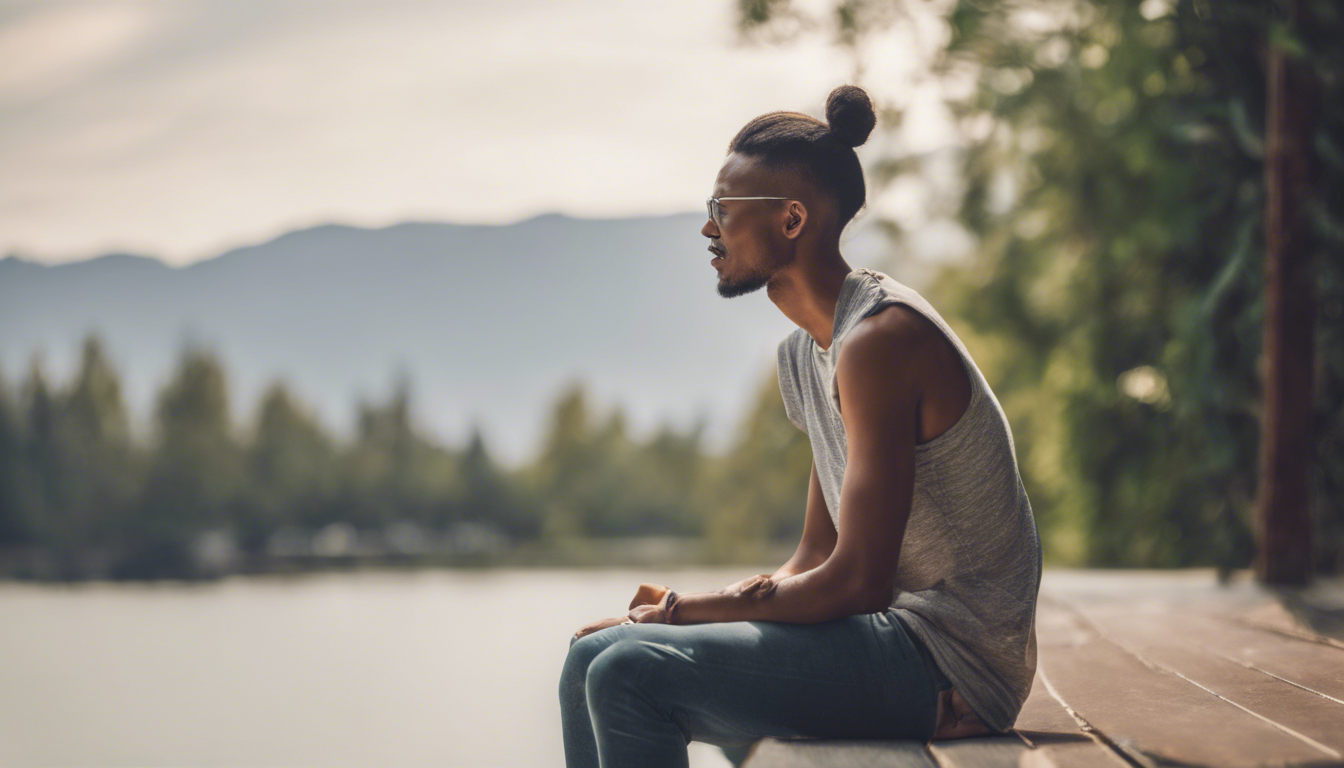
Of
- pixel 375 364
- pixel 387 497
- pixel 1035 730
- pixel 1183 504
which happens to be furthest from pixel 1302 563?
pixel 375 364

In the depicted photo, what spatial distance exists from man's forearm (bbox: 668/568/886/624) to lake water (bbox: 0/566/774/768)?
103 ft

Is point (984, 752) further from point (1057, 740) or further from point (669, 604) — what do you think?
point (669, 604)

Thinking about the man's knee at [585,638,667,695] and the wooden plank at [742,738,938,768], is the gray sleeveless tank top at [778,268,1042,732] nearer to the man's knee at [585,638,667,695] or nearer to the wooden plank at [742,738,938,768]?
the wooden plank at [742,738,938,768]

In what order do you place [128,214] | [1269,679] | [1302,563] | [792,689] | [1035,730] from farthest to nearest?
1. [128,214]
2. [1302,563]
3. [1269,679]
4. [1035,730]
5. [792,689]

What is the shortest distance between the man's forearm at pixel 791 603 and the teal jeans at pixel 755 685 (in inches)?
0.8

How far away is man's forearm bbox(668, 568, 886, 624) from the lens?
1.32 metres

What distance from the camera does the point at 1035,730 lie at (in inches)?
60.9

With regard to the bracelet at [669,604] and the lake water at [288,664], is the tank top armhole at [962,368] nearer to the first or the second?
the bracelet at [669,604]

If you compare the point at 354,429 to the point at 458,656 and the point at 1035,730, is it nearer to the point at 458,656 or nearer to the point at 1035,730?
the point at 458,656

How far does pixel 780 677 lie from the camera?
4.36ft

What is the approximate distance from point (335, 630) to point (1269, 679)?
39876mm

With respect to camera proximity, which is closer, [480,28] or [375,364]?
[480,28]

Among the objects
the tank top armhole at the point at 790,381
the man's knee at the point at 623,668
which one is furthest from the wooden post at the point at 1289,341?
the man's knee at the point at 623,668

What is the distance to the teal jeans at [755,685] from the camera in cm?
129
